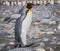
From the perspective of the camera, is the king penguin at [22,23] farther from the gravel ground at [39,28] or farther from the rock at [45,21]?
the rock at [45,21]

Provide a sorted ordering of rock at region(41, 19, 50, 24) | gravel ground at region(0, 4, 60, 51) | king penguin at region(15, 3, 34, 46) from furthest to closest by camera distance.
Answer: rock at region(41, 19, 50, 24) < gravel ground at region(0, 4, 60, 51) < king penguin at region(15, 3, 34, 46)

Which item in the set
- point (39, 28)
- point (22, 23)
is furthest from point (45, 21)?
point (22, 23)

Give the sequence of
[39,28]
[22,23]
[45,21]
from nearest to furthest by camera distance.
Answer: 1. [22,23]
2. [39,28]
3. [45,21]

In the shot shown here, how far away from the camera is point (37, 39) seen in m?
3.75

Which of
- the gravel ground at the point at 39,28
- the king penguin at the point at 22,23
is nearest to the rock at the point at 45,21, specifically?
the gravel ground at the point at 39,28

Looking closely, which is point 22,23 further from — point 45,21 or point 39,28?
point 45,21

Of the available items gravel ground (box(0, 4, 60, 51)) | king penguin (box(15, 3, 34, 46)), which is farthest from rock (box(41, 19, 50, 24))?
king penguin (box(15, 3, 34, 46))

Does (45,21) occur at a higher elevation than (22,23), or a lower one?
lower

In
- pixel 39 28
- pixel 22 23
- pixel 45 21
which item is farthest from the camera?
pixel 45 21

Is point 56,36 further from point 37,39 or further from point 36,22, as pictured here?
point 36,22

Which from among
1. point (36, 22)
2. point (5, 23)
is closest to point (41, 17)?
point (36, 22)

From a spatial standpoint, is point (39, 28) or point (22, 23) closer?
point (22, 23)

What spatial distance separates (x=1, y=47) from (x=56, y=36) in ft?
2.87

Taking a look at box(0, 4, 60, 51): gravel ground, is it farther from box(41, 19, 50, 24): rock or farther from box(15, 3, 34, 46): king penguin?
box(15, 3, 34, 46): king penguin
